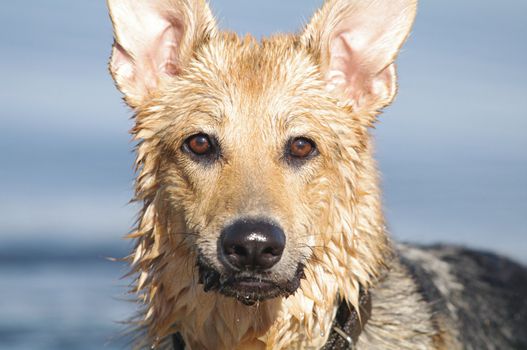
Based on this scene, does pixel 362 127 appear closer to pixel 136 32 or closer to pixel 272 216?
pixel 272 216

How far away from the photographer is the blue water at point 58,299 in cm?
1323

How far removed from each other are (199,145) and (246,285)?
96cm

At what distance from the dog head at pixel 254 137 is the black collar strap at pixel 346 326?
206mm

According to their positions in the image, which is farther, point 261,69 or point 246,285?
point 261,69

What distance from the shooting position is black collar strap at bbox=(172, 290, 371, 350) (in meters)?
5.89

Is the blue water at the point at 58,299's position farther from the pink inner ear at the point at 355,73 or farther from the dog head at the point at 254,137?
the pink inner ear at the point at 355,73

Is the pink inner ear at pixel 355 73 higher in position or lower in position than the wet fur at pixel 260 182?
higher

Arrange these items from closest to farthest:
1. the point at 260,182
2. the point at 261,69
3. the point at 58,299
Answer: the point at 260,182 < the point at 261,69 < the point at 58,299

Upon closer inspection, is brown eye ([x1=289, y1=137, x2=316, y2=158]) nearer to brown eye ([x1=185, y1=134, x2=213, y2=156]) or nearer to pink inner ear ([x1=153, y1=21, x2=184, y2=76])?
brown eye ([x1=185, y1=134, x2=213, y2=156])

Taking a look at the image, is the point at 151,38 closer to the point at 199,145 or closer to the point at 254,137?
the point at 199,145

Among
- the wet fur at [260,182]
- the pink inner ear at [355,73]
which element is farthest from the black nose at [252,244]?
the pink inner ear at [355,73]

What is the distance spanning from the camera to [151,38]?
6363 mm

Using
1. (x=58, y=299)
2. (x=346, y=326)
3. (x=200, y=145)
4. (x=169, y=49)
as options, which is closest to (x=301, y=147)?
(x=200, y=145)

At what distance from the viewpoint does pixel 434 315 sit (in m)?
6.36
